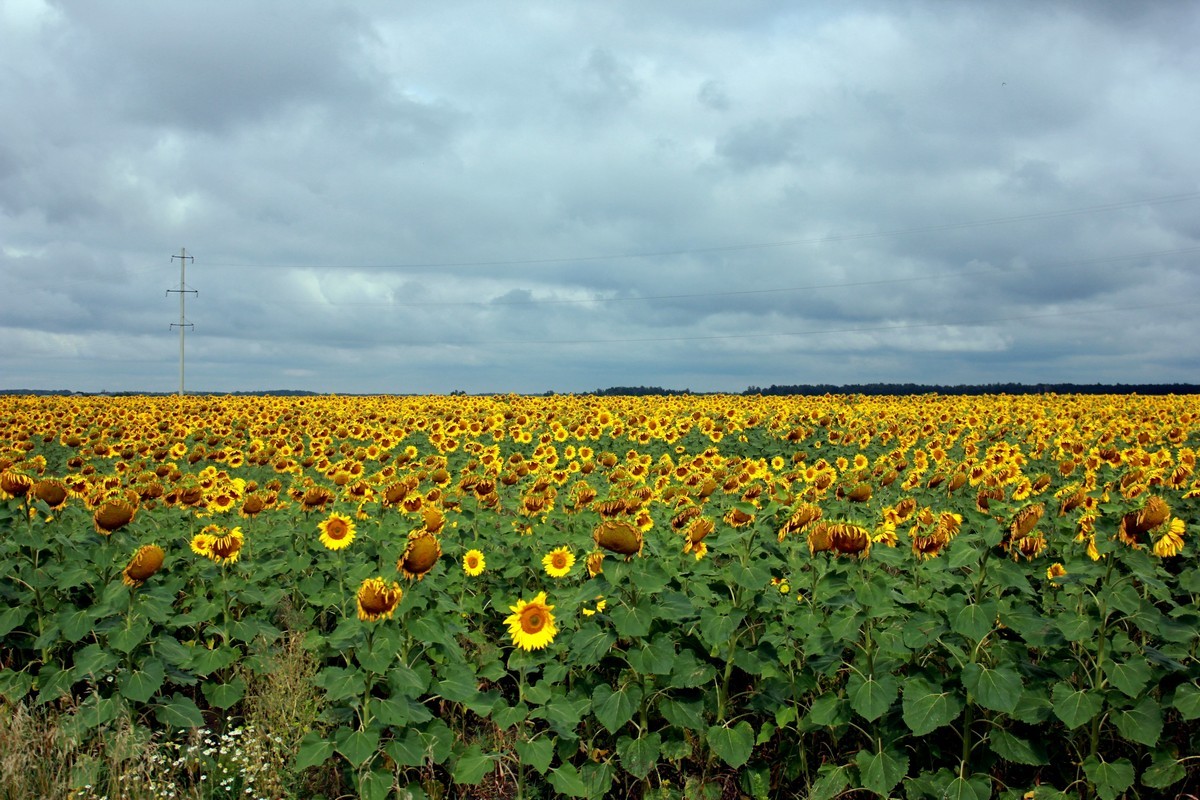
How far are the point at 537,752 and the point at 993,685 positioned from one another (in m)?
2.88

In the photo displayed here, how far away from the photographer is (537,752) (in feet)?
18.8

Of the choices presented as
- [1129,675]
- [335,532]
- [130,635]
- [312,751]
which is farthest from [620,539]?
[335,532]

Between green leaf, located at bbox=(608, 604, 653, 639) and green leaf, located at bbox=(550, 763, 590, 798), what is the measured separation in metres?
1.14

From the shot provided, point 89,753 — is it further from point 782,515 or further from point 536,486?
point 782,515

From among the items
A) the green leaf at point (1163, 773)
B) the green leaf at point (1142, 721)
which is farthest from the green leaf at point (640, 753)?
the green leaf at point (1163, 773)

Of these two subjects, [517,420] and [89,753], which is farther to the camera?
[517,420]

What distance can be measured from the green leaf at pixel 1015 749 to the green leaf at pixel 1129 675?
64cm

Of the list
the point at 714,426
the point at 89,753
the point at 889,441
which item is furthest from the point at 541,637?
the point at 714,426

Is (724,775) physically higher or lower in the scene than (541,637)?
lower

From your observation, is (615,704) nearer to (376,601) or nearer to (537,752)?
(537,752)

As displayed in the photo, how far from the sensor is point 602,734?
657 centimetres

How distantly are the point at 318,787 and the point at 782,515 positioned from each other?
4.38 metres

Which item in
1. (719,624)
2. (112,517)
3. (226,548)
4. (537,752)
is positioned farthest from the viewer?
(226,548)

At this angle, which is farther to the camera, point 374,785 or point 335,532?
point 335,532
